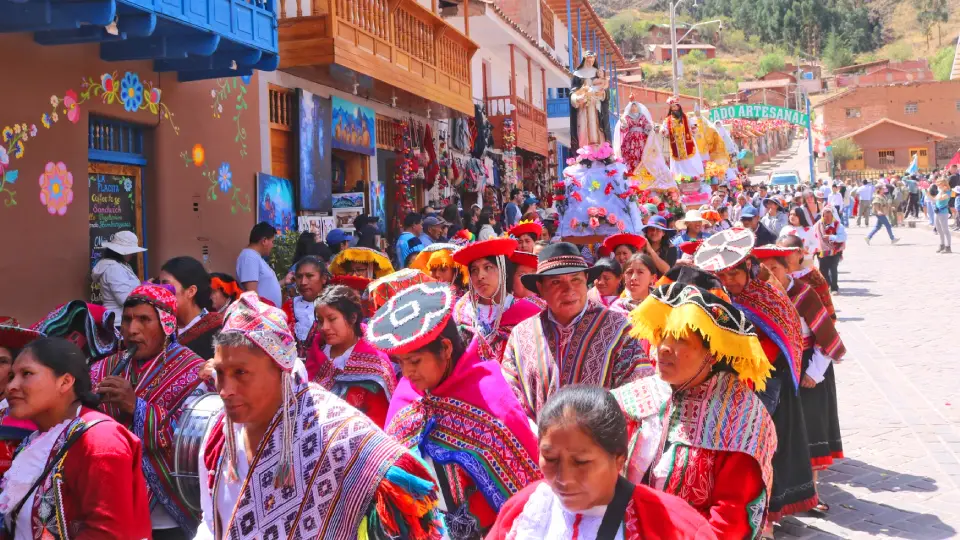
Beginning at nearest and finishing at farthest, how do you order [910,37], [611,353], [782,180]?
[611,353] < [782,180] < [910,37]

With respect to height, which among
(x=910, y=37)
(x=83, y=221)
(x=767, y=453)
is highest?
(x=910, y=37)

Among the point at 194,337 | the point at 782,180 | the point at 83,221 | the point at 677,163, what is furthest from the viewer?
the point at 782,180

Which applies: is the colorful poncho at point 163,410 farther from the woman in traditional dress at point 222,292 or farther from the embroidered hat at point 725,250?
the embroidered hat at point 725,250

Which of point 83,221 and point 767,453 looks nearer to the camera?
point 767,453

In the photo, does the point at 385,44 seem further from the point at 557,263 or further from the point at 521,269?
the point at 557,263

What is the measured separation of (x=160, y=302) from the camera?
Answer: 4.45m

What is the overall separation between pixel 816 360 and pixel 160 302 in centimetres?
422

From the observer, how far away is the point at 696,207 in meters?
16.1

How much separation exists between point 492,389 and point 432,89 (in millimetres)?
12413

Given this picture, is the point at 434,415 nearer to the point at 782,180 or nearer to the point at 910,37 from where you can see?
the point at 782,180

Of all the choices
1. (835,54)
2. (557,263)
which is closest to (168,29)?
(557,263)

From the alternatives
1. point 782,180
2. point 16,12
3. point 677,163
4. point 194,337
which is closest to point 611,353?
point 194,337

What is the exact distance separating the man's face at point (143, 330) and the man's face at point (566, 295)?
5.93ft

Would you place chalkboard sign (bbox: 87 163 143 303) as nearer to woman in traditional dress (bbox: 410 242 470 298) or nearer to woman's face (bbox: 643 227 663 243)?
woman in traditional dress (bbox: 410 242 470 298)
